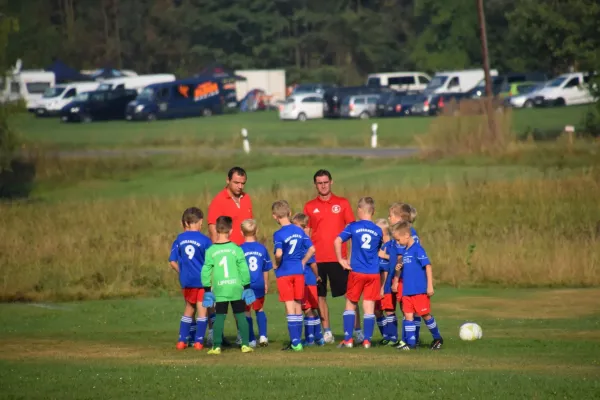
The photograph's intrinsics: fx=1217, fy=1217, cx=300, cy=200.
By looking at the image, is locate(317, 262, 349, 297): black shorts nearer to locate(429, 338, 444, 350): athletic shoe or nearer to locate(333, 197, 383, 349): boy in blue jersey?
locate(333, 197, 383, 349): boy in blue jersey

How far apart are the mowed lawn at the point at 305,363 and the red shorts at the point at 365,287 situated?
0.65 metres

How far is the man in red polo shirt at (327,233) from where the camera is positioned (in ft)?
50.5

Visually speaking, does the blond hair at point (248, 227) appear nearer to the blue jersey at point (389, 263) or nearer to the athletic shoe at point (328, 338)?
the blue jersey at point (389, 263)

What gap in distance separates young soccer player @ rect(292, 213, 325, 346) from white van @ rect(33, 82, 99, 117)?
70.4 meters

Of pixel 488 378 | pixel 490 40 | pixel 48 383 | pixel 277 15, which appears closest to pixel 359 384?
pixel 488 378

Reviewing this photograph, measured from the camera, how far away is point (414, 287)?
1441 centimetres

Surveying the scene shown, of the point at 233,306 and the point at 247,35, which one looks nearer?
the point at 233,306

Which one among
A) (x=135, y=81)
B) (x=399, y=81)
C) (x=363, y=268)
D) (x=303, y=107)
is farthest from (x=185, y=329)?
(x=135, y=81)

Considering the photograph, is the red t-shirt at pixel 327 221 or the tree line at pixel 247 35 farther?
the tree line at pixel 247 35

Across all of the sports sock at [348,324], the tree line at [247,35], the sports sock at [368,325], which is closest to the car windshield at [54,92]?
the tree line at [247,35]

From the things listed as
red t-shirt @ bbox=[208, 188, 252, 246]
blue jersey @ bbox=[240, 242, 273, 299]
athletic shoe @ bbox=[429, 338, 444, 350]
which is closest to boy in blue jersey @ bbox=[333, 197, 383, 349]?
athletic shoe @ bbox=[429, 338, 444, 350]

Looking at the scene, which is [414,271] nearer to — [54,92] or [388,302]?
[388,302]

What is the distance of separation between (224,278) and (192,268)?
837 millimetres

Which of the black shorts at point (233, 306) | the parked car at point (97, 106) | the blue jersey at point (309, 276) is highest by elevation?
the parked car at point (97, 106)
